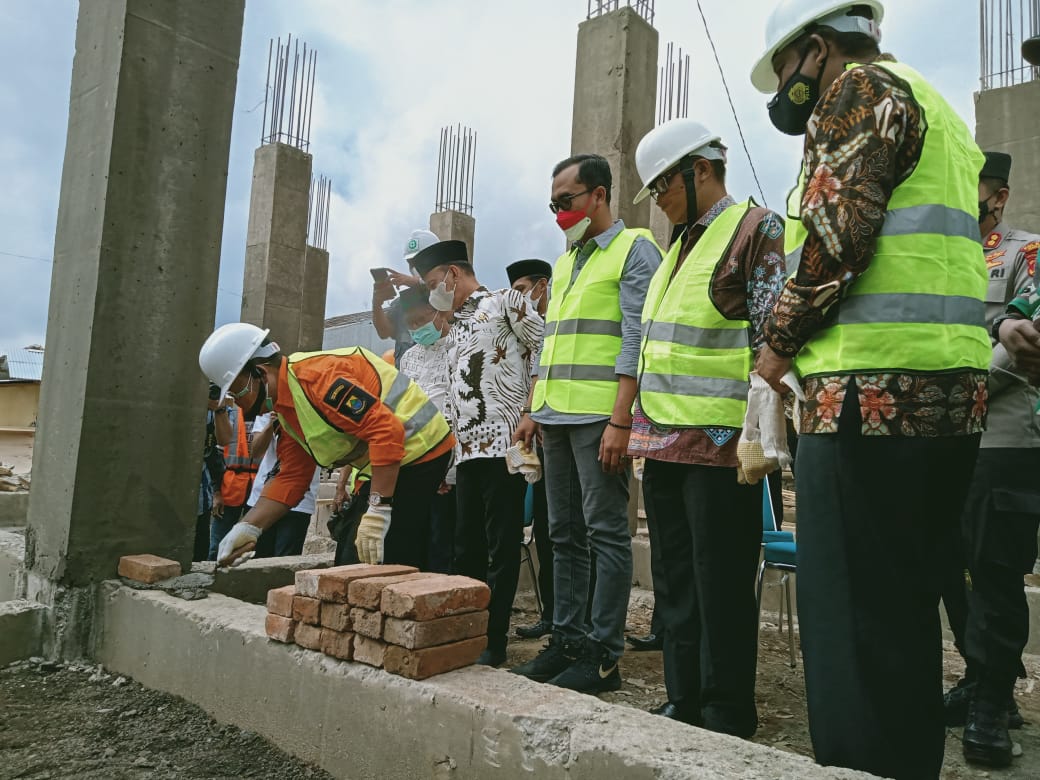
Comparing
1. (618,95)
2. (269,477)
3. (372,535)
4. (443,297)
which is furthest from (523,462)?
(618,95)

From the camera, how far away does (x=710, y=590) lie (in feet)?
7.45

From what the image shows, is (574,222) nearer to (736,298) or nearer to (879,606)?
(736,298)

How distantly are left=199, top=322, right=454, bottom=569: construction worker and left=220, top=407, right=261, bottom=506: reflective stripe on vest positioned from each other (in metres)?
2.20

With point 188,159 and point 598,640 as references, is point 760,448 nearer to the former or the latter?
point 598,640

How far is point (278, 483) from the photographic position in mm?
3766

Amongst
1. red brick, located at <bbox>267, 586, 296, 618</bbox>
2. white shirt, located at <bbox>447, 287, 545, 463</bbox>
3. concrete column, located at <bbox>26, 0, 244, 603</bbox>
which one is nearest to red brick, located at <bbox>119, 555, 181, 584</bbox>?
concrete column, located at <bbox>26, 0, 244, 603</bbox>

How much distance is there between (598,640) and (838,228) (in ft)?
5.84

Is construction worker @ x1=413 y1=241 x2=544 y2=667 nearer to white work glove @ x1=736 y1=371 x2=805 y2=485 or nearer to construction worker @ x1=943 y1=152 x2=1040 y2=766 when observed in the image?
white work glove @ x1=736 y1=371 x2=805 y2=485

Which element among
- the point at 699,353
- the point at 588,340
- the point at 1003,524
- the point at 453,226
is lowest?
the point at 1003,524

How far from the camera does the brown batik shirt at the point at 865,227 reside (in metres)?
1.52

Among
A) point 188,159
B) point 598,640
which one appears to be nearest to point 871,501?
point 598,640

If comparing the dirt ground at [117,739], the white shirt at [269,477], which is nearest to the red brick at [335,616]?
the dirt ground at [117,739]

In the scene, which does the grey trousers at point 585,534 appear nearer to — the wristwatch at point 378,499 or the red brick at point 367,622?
the wristwatch at point 378,499

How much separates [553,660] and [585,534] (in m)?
0.48
